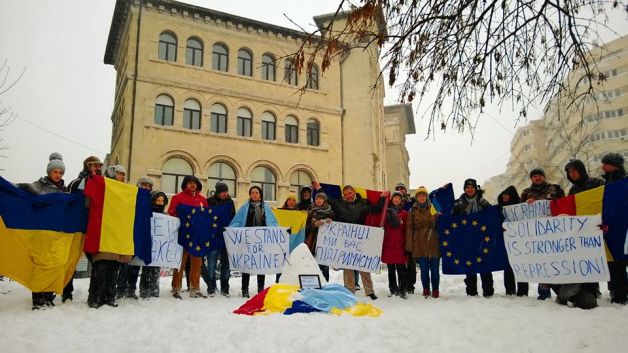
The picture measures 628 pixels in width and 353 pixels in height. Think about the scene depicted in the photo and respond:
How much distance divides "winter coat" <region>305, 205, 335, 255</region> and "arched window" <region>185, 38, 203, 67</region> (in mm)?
18041

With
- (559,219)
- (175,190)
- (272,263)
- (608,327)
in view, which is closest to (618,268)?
(559,219)

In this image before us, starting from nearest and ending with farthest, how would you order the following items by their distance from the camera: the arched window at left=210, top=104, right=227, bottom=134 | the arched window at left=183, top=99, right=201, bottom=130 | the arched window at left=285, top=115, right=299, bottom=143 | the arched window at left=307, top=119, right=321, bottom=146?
1. the arched window at left=183, top=99, right=201, bottom=130
2. the arched window at left=210, top=104, right=227, bottom=134
3. the arched window at left=285, top=115, right=299, bottom=143
4. the arched window at left=307, top=119, right=321, bottom=146

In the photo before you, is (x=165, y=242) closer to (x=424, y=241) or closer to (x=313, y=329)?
(x=313, y=329)

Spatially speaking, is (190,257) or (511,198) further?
(190,257)

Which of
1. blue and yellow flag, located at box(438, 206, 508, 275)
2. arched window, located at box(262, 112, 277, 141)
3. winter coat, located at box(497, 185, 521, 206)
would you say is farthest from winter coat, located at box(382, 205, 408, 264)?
arched window, located at box(262, 112, 277, 141)

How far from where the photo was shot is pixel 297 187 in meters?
26.0

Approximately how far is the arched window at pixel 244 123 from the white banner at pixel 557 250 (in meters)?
A: 19.2

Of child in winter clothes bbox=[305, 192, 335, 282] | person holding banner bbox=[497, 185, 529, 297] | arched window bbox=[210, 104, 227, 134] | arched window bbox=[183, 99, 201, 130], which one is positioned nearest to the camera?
person holding banner bbox=[497, 185, 529, 297]

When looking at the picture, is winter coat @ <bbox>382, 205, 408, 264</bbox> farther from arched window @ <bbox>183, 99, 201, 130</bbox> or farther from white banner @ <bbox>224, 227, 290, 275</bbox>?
arched window @ <bbox>183, 99, 201, 130</bbox>

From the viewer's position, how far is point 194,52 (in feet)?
80.6

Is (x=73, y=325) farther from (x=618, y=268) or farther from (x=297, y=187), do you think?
(x=297, y=187)

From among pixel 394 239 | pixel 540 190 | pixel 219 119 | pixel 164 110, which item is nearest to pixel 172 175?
pixel 164 110

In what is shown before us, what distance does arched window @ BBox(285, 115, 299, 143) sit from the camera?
2641cm

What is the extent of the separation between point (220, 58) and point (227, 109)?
10.1 ft
